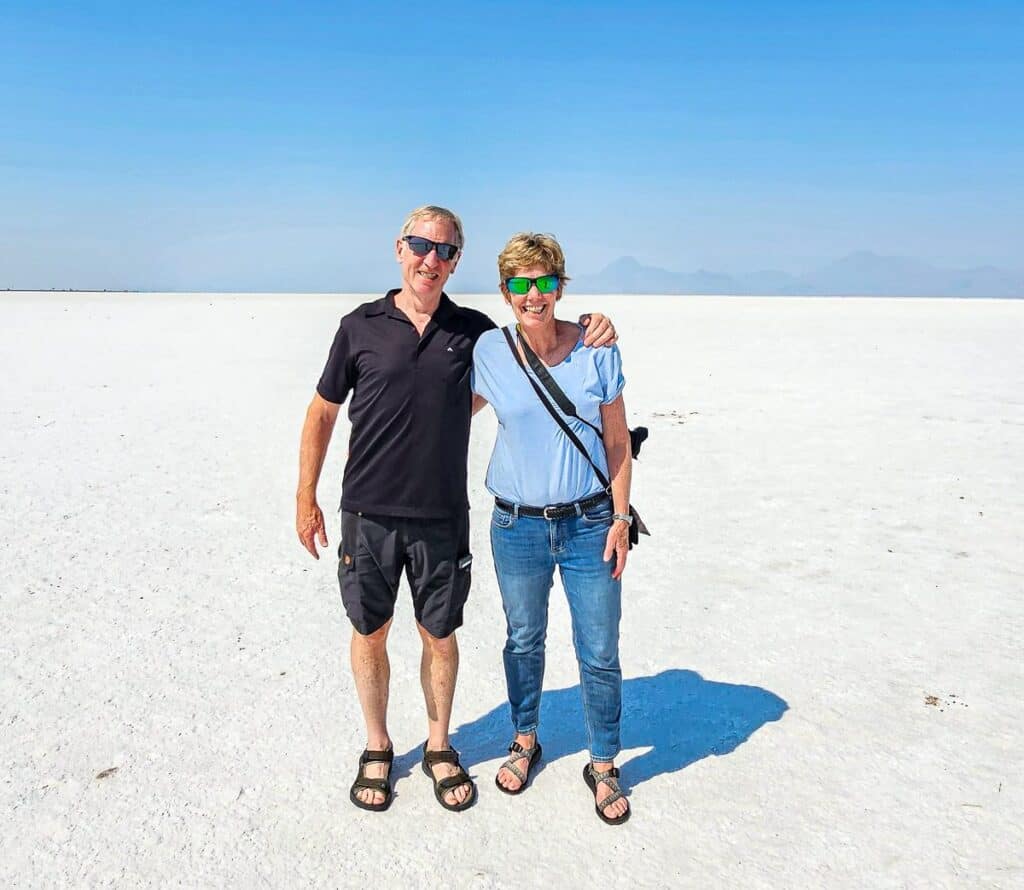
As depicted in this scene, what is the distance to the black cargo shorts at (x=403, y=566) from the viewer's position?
3312mm

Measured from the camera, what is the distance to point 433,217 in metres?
3.26

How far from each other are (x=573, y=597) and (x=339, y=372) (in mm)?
1336

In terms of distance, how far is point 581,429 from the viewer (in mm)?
3172

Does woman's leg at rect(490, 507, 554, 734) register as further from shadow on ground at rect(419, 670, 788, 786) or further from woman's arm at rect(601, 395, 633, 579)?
shadow on ground at rect(419, 670, 788, 786)

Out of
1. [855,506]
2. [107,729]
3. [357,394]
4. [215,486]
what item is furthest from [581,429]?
[215,486]

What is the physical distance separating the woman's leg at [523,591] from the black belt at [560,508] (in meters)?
0.03

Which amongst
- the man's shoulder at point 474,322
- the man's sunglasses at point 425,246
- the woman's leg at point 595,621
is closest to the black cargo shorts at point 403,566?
the woman's leg at point 595,621

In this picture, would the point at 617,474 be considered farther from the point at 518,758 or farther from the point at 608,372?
the point at 518,758

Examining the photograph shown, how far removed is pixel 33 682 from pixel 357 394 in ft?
8.72

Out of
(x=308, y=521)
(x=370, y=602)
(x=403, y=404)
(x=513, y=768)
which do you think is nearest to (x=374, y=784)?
(x=513, y=768)

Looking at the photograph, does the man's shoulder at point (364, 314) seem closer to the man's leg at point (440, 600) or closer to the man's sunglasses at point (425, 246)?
the man's sunglasses at point (425, 246)

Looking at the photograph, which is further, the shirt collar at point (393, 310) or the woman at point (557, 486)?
the shirt collar at point (393, 310)

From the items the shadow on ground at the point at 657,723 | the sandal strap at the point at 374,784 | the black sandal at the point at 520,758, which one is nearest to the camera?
the sandal strap at the point at 374,784

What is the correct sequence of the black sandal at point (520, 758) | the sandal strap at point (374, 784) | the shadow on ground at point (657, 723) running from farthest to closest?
the shadow on ground at point (657, 723) < the black sandal at point (520, 758) < the sandal strap at point (374, 784)
